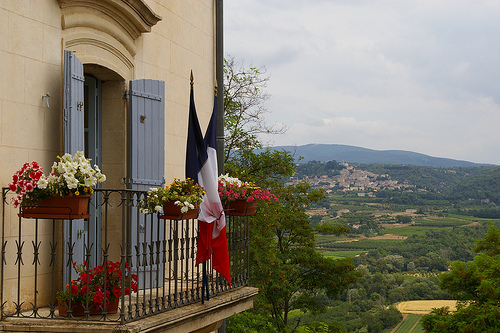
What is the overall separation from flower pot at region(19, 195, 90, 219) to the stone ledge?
1.08 metres

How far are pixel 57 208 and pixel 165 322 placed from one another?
1743 mm

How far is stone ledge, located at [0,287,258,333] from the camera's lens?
17.4ft

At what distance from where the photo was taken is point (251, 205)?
26.7 ft

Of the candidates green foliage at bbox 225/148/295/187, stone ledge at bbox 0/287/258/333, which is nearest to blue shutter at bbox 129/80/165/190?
stone ledge at bbox 0/287/258/333

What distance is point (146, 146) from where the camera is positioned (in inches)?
316

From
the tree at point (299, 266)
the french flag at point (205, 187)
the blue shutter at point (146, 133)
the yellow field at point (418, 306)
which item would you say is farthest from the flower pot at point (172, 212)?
the yellow field at point (418, 306)

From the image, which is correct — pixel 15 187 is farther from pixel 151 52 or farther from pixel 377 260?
pixel 377 260

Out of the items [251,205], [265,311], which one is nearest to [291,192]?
[265,311]

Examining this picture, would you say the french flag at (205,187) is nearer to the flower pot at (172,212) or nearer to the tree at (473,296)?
the flower pot at (172,212)

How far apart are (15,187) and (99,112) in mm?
2935

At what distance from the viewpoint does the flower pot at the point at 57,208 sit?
5.25m

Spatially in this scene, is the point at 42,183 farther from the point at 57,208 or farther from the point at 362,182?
the point at 362,182

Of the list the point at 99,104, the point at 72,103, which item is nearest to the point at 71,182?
the point at 72,103

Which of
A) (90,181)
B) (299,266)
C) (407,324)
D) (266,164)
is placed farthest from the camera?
(407,324)
